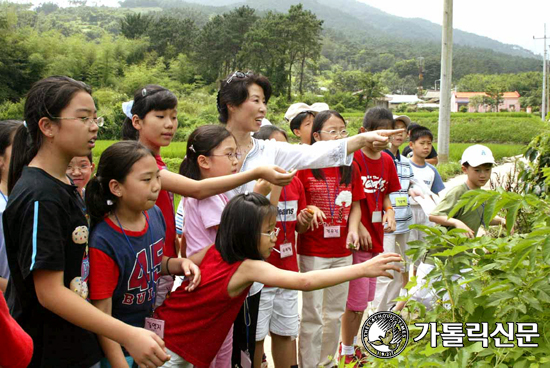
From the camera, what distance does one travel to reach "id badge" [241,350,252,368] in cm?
261

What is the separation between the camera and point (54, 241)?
171 cm

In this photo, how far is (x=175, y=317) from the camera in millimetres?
2275

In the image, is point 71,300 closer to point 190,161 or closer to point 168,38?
point 190,161

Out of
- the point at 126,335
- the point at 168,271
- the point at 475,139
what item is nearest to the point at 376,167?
the point at 168,271

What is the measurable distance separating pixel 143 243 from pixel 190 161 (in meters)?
0.71

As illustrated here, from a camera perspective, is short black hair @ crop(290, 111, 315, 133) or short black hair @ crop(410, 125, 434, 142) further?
short black hair @ crop(410, 125, 434, 142)

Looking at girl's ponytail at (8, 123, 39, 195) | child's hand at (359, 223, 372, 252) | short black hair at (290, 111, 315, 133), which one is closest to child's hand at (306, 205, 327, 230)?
child's hand at (359, 223, 372, 252)

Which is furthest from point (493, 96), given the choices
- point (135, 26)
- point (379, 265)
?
point (379, 265)

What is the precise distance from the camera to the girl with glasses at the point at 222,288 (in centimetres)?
222

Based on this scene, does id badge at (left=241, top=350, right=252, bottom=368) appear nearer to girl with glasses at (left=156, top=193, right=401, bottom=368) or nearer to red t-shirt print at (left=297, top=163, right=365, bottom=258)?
girl with glasses at (left=156, top=193, right=401, bottom=368)

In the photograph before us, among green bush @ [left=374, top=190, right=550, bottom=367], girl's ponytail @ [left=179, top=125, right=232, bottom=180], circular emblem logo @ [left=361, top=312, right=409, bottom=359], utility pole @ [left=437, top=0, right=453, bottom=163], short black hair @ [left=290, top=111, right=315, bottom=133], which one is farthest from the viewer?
utility pole @ [left=437, top=0, right=453, bottom=163]

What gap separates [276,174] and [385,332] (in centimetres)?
76

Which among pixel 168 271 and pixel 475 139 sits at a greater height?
pixel 168 271

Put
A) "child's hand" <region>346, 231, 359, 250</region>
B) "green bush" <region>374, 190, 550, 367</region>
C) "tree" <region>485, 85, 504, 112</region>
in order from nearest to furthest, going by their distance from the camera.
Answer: "green bush" <region>374, 190, 550, 367</region>
"child's hand" <region>346, 231, 359, 250</region>
"tree" <region>485, 85, 504, 112</region>
